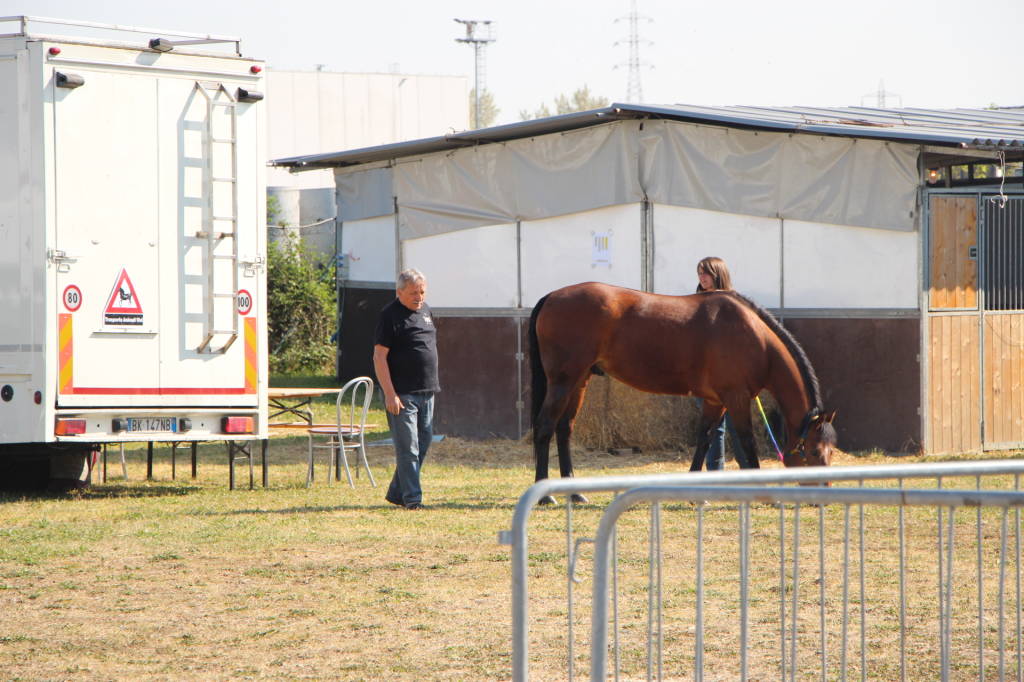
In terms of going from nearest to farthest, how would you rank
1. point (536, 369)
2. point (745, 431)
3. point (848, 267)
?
1. point (745, 431)
2. point (536, 369)
3. point (848, 267)

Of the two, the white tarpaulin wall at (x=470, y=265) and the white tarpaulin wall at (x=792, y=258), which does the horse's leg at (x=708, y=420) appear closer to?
the white tarpaulin wall at (x=792, y=258)

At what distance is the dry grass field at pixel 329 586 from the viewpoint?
19.0 ft

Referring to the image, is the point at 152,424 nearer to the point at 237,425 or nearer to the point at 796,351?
the point at 237,425

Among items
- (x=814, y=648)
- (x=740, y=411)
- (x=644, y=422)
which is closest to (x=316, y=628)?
(x=814, y=648)

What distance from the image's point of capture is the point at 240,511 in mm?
9938

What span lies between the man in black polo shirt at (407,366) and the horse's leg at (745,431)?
8.22ft

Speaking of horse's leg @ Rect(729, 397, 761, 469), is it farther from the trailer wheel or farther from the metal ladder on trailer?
the trailer wheel

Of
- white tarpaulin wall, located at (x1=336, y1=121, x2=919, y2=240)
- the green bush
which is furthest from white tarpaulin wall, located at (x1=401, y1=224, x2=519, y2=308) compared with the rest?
the green bush

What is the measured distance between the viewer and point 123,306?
1024 cm

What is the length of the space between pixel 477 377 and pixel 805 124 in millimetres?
4997

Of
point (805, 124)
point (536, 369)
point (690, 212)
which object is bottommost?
point (536, 369)

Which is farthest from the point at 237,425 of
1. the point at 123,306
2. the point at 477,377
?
the point at 477,377

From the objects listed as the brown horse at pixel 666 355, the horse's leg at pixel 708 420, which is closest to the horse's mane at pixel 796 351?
the brown horse at pixel 666 355

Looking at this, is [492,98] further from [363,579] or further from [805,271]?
[363,579]
